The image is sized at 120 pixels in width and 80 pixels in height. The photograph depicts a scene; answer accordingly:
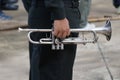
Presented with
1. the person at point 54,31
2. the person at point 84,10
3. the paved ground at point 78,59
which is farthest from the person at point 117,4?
the person at point 54,31

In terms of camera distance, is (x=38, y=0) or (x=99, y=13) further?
(x=99, y=13)

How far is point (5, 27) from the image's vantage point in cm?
692

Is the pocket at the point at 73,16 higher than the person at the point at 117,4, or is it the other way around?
the pocket at the point at 73,16

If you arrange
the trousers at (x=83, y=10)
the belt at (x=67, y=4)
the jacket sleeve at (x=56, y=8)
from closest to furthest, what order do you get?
the jacket sleeve at (x=56, y=8), the belt at (x=67, y=4), the trousers at (x=83, y=10)

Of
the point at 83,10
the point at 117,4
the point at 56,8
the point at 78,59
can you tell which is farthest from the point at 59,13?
the point at 117,4

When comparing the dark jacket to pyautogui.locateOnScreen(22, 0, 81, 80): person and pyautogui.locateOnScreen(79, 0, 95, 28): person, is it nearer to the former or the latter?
pyautogui.locateOnScreen(22, 0, 81, 80): person

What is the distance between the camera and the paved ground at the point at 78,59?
4773 mm

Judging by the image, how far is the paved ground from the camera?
4.77m

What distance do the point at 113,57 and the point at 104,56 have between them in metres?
0.13

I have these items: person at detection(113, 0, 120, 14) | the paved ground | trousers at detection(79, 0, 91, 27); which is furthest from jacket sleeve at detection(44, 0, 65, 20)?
person at detection(113, 0, 120, 14)

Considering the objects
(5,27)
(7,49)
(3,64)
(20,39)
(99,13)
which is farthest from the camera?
(99,13)

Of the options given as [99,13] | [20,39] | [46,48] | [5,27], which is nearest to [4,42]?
[20,39]

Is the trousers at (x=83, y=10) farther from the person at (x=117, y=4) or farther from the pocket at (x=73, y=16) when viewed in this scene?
the person at (x=117, y=4)

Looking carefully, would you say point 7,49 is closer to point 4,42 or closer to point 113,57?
point 4,42
